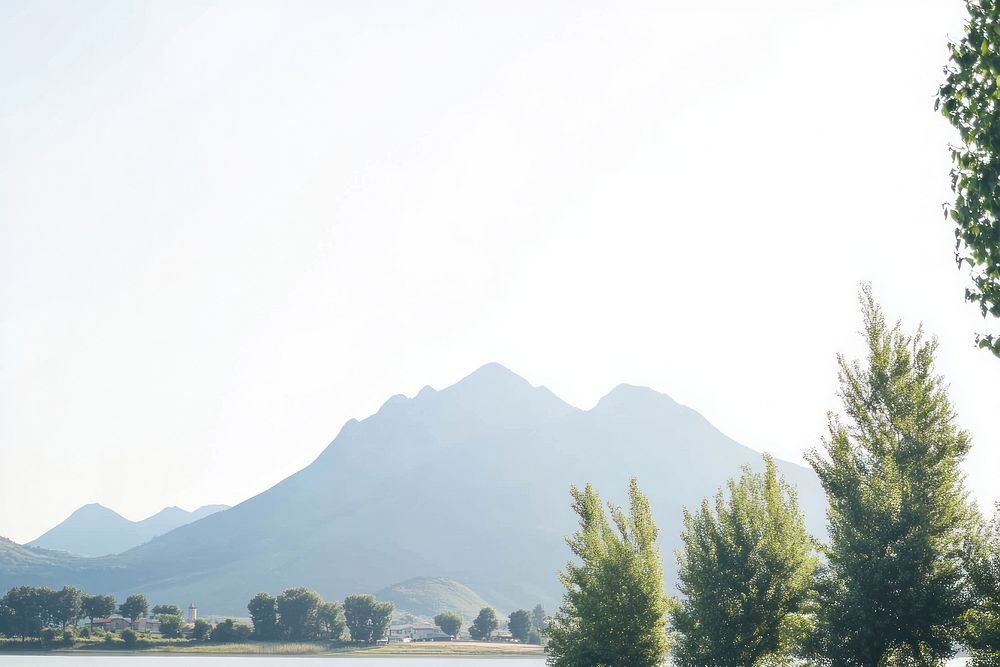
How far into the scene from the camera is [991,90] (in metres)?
21.2

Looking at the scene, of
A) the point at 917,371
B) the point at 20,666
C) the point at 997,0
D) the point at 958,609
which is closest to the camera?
Answer: the point at 997,0

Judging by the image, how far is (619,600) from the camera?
47.0m

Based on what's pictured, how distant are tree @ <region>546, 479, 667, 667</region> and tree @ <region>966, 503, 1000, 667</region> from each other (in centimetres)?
1466

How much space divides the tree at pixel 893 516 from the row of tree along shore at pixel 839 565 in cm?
6

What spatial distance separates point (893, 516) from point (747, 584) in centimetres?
789

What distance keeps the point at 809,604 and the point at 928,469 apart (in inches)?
313

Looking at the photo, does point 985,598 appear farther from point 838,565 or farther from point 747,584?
point 747,584

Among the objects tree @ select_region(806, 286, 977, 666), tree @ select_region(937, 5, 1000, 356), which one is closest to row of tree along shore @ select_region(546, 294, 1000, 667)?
tree @ select_region(806, 286, 977, 666)

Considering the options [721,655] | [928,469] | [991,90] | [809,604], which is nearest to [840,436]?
[928,469]

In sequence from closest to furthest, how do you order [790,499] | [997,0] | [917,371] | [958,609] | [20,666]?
[997,0]
[958,609]
[917,371]
[790,499]
[20,666]

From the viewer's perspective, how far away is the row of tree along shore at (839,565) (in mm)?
38000

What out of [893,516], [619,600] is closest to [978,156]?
[893,516]

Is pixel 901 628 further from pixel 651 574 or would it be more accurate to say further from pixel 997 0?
pixel 997 0

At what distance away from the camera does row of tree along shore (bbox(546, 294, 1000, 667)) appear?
3800 centimetres
